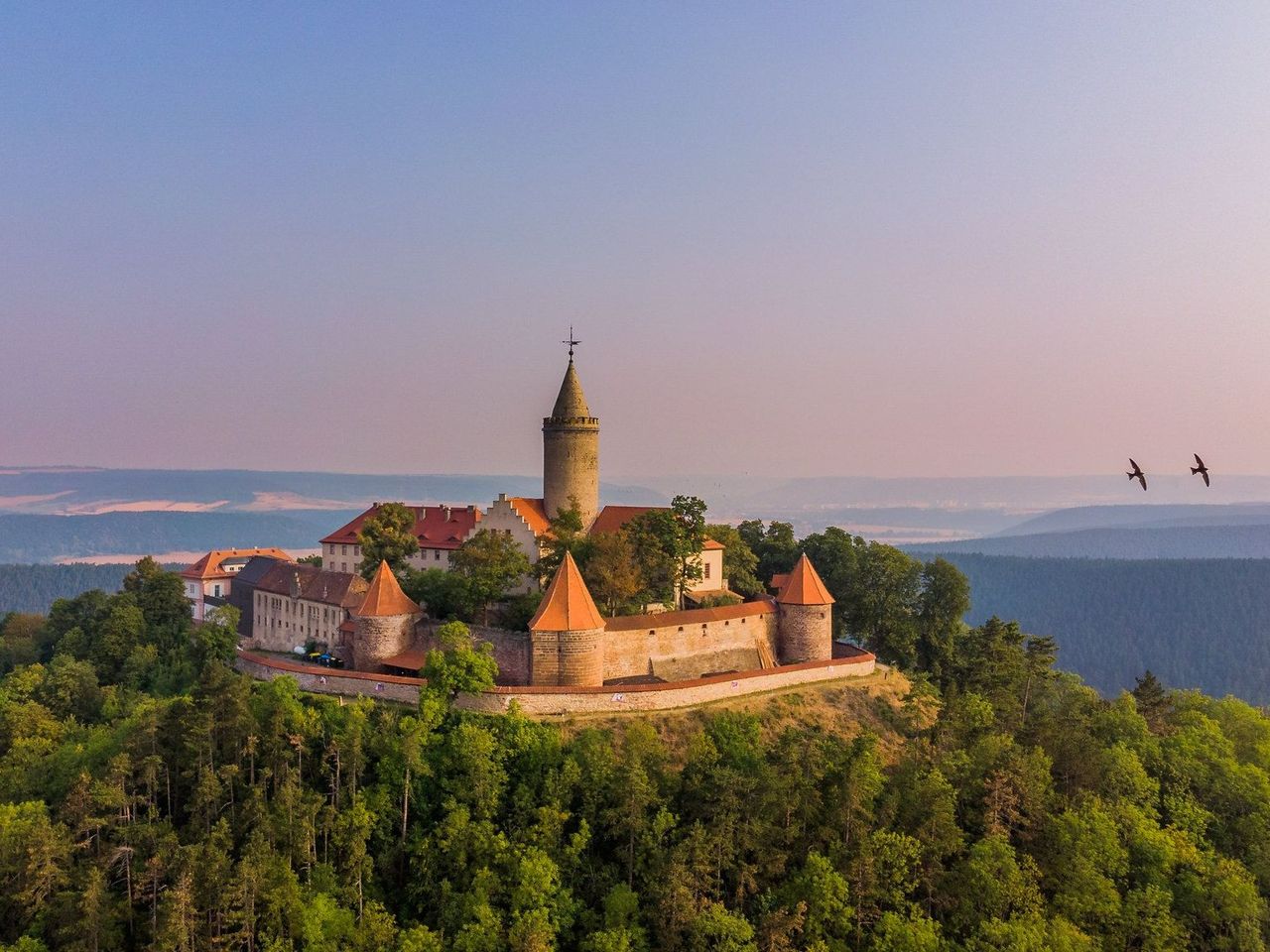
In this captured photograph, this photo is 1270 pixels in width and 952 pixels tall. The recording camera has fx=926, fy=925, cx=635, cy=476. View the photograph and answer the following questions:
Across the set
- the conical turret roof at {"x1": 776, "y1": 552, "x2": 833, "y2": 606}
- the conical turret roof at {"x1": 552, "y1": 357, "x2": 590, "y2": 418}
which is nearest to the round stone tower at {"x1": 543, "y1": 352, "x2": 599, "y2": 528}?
the conical turret roof at {"x1": 552, "y1": 357, "x2": 590, "y2": 418}

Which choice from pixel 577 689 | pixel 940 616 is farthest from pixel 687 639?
pixel 940 616

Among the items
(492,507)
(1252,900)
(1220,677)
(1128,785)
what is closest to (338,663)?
(492,507)

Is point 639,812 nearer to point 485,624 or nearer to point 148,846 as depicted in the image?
point 485,624

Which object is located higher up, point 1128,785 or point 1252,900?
point 1128,785

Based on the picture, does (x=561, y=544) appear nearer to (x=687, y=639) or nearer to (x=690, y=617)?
(x=690, y=617)

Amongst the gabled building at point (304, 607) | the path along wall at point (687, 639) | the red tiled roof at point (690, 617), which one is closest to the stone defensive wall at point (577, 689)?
the path along wall at point (687, 639)

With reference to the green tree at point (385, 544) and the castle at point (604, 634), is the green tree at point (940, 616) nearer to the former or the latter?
the castle at point (604, 634)

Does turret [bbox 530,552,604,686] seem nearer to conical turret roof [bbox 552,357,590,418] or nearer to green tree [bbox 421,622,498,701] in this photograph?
green tree [bbox 421,622,498,701]
